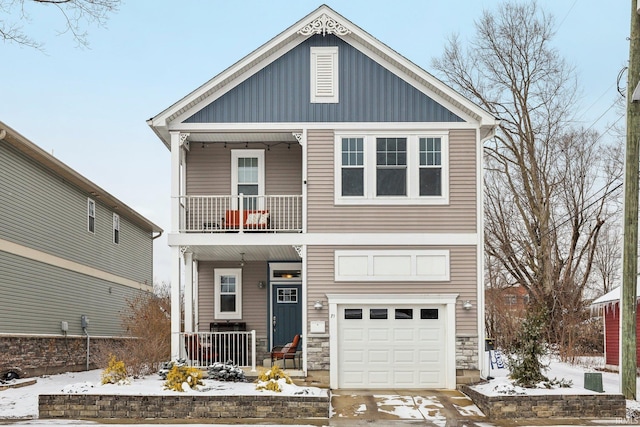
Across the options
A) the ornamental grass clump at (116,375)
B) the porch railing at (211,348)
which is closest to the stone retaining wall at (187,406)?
the ornamental grass clump at (116,375)

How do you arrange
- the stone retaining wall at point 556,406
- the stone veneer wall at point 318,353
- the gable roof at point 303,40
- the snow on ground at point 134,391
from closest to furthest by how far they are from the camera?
1. the stone retaining wall at point 556,406
2. the snow on ground at point 134,391
3. the stone veneer wall at point 318,353
4. the gable roof at point 303,40

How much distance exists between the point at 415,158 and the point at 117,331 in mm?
15687

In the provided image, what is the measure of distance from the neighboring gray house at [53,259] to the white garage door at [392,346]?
8205 millimetres

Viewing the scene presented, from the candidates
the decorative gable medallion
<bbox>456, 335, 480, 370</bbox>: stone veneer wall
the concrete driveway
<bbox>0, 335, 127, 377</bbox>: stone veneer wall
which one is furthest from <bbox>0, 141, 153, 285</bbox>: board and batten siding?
<bbox>456, 335, 480, 370</bbox>: stone veneer wall

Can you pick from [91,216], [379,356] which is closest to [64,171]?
[91,216]

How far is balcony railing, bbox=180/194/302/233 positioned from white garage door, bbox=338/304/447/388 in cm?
254

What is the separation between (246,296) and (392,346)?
4185 millimetres

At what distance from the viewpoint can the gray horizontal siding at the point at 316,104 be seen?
18344 millimetres

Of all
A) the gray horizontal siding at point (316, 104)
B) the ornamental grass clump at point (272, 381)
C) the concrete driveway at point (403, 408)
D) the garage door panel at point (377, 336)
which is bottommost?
the concrete driveway at point (403, 408)

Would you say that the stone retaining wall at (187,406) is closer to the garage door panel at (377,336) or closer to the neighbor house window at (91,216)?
the garage door panel at (377,336)

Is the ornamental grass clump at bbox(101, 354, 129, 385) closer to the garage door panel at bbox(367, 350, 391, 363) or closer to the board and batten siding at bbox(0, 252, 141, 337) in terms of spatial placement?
the board and batten siding at bbox(0, 252, 141, 337)

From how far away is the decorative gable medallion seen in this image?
18203 millimetres

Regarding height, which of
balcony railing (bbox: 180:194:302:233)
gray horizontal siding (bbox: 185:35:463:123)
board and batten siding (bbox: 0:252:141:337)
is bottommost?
board and batten siding (bbox: 0:252:141:337)

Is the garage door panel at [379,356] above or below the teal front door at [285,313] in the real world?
below
